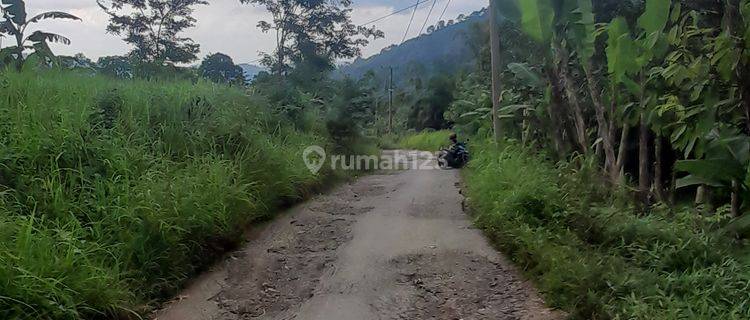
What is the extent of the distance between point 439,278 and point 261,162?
3.23 metres

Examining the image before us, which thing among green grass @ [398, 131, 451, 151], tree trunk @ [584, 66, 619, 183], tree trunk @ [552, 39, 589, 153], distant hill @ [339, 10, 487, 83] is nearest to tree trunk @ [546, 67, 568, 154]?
tree trunk @ [552, 39, 589, 153]

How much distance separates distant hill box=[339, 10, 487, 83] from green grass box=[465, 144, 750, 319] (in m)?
11.1

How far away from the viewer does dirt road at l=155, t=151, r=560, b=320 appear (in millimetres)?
4039

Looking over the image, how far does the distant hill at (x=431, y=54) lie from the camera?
788 inches

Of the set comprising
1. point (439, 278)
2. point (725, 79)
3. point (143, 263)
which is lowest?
point (439, 278)

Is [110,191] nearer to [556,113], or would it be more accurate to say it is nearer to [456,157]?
[556,113]

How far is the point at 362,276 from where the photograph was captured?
4.77 meters

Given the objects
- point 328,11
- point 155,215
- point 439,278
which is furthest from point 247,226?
point 328,11

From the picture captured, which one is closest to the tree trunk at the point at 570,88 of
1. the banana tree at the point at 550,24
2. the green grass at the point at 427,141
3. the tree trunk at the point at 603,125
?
the banana tree at the point at 550,24

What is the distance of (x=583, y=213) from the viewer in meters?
5.12

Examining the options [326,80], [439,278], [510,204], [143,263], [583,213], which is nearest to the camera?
[143,263]

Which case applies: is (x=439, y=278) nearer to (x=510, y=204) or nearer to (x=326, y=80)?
(x=510, y=204)

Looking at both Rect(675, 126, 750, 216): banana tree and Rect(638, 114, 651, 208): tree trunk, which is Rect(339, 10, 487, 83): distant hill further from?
Rect(675, 126, 750, 216): banana tree

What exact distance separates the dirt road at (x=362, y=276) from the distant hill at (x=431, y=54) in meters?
10.5
